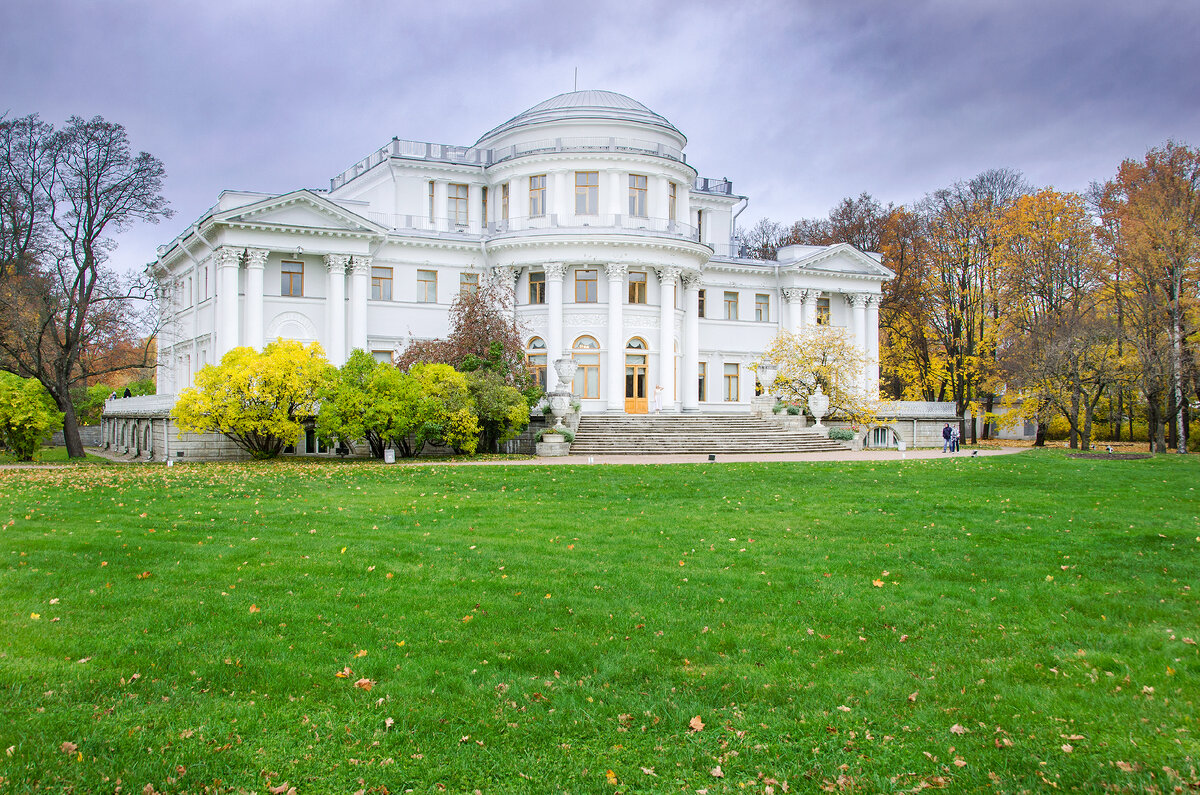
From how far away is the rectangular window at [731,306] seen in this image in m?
45.2

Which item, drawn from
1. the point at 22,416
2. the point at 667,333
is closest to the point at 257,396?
the point at 22,416

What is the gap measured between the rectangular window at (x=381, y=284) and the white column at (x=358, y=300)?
182 cm

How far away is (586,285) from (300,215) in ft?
43.1

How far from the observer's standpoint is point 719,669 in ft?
21.2

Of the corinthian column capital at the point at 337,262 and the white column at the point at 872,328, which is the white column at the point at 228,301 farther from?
the white column at the point at 872,328

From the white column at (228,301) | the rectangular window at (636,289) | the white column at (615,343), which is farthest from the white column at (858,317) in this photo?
the white column at (228,301)

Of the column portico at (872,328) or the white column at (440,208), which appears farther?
the column portico at (872,328)

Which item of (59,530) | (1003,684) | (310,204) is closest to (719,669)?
(1003,684)

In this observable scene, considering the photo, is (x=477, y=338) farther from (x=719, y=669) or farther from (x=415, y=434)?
(x=719, y=669)

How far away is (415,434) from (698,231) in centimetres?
2562

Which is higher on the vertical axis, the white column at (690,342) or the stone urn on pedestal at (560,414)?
the white column at (690,342)

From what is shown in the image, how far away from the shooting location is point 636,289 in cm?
3947

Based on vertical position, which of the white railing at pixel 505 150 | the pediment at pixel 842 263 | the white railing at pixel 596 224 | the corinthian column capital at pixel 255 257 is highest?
the white railing at pixel 505 150

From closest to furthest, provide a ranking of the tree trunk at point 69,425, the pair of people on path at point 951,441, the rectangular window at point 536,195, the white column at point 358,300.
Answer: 1. the tree trunk at point 69,425
2. the pair of people on path at point 951,441
3. the white column at point 358,300
4. the rectangular window at point 536,195
